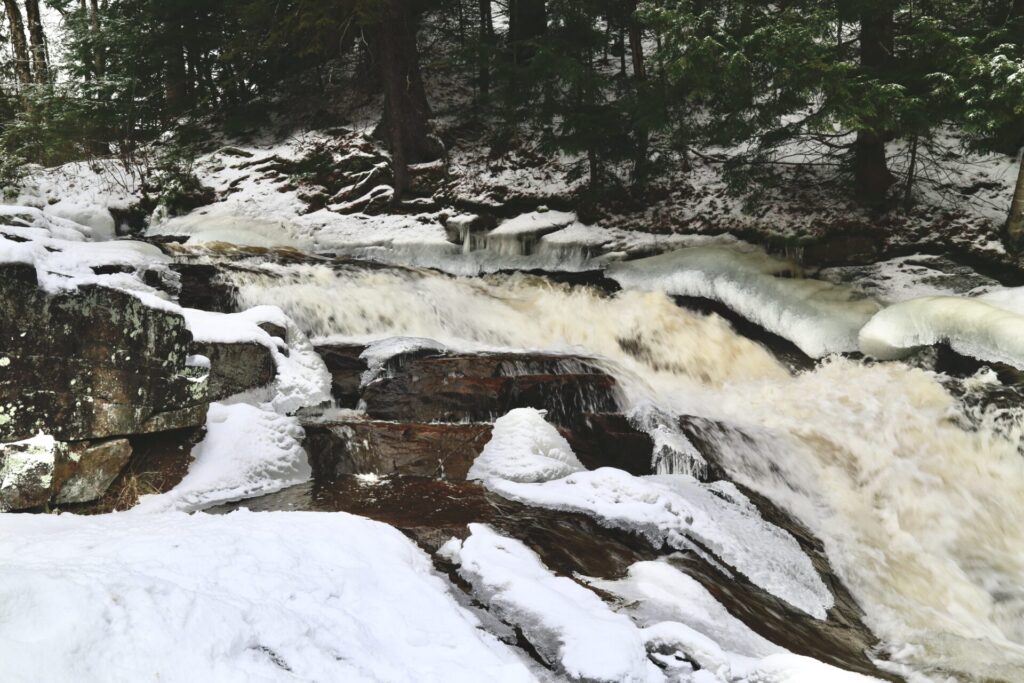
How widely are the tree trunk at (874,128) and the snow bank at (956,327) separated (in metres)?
2.31

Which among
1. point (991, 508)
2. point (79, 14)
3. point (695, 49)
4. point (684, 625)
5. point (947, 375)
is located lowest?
point (991, 508)

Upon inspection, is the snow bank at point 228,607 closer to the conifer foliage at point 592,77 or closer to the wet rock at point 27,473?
the wet rock at point 27,473

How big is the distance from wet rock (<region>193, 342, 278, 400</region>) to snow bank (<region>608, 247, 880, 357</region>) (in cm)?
591

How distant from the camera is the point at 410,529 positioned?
10.9 feet

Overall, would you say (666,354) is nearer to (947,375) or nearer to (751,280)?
(751,280)

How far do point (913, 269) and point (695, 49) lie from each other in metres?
4.55

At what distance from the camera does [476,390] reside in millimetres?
5824

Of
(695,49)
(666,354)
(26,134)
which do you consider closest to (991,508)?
(666,354)

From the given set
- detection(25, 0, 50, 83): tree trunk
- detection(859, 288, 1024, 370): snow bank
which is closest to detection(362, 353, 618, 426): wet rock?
detection(859, 288, 1024, 370): snow bank

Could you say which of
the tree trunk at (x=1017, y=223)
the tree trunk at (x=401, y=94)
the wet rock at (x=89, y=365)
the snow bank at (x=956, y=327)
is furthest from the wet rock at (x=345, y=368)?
the tree trunk at (x=1017, y=223)

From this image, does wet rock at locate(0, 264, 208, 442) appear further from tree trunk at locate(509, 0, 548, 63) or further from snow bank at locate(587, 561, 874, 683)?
tree trunk at locate(509, 0, 548, 63)

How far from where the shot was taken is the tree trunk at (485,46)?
1118cm

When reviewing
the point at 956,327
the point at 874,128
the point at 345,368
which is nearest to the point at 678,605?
the point at 345,368

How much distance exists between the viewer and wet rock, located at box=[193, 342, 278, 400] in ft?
16.9
